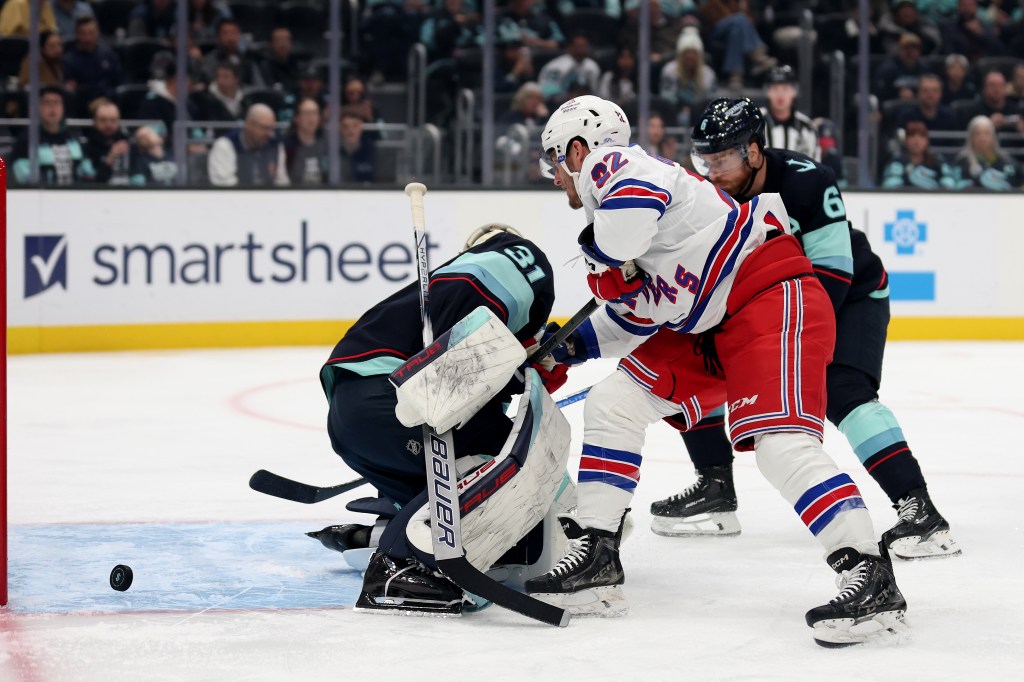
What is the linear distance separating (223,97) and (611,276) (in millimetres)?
5463

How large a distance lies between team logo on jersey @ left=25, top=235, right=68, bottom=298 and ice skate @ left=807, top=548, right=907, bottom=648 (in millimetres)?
5518

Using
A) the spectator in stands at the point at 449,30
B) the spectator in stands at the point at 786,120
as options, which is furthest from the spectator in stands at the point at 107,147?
the spectator in stands at the point at 786,120

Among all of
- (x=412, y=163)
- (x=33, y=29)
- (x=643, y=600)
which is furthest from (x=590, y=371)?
(x=643, y=600)

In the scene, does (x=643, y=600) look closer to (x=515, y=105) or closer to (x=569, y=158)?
(x=569, y=158)

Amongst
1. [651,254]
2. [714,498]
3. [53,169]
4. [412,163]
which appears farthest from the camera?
[412,163]

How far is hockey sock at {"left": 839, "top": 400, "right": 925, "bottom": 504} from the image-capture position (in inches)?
132

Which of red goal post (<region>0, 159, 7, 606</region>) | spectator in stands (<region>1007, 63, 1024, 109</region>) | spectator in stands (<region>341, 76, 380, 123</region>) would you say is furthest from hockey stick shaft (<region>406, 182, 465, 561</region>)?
spectator in stands (<region>1007, 63, 1024, 109</region>)

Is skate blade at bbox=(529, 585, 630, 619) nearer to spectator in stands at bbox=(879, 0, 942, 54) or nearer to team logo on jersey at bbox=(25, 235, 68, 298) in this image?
team logo on jersey at bbox=(25, 235, 68, 298)

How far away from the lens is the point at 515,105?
8.20 m

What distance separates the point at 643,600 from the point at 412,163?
5.36 meters

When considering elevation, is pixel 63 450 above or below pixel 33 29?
below

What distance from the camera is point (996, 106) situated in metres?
8.90

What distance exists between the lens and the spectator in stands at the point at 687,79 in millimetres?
8383

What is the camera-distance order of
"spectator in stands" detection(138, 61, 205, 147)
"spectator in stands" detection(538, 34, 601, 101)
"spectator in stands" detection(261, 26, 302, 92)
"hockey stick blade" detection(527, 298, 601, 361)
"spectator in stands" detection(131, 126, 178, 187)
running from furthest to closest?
"spectator in stands" detection(538, 34, 601, 101)
"spectator in stands" detection(261, 26, 302, 92)
"spectator in stands" detection(138, 61, 205, 147)
"spectator in stands" detection(131, 126, 178, 187)
"hockey stick blade" detection(527, 298, 601, 361)
